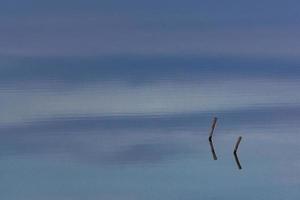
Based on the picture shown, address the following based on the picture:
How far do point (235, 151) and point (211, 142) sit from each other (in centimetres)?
115

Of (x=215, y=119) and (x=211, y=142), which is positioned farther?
(x=211, y=142)

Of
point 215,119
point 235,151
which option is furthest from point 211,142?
point 215,119

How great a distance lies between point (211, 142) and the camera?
78.1ft

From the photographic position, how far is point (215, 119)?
20.8m

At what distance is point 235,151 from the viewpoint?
77.6 ft

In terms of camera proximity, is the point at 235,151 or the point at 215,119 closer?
the point at 215,119

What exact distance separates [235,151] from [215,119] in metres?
3.54

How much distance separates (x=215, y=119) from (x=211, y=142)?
3.27m

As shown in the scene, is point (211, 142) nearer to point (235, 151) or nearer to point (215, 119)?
point (235, 151)
